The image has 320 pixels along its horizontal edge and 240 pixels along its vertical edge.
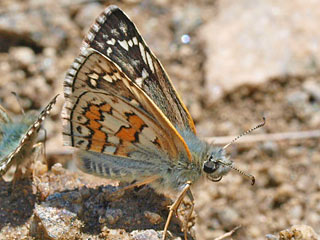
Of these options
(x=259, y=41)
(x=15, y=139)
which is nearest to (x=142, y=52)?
(x=15, y=139)

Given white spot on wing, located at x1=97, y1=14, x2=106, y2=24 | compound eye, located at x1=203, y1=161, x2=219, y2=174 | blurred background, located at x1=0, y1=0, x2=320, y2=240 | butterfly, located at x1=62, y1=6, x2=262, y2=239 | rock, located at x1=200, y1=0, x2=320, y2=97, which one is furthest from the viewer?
Answer: rock, located at x1=200, y1=0, x2=320, y2=97

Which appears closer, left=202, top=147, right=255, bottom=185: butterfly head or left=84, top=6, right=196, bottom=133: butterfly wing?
left=202, top=147, right=255, bottom=185: butterfly head

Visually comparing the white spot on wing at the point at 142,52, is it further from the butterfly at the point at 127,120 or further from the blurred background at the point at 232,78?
the blurred background at the point at 232,78

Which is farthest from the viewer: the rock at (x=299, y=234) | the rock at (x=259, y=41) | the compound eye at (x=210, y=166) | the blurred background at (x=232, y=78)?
the rock at (x=259, y=41)

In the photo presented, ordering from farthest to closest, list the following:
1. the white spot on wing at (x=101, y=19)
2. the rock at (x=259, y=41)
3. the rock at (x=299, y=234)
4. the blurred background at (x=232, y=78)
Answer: the rock at (x=259, y=41), the blurred background at (x=232, y=78), the white spot on wing at (x=101, y=19), the rock at (x=299, y=234)

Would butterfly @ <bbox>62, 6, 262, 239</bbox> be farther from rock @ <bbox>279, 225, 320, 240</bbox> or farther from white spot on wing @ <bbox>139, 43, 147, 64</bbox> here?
rock @ <bbox>279, 225, 320, 240</bbox>

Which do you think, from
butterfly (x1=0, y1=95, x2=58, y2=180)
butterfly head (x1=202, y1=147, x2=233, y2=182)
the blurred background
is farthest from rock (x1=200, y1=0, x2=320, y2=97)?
butterfly (x1=0, y1=95, x2=58, y2=180)

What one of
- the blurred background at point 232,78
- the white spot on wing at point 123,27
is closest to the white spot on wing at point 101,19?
the white spot on wing at point 123,27

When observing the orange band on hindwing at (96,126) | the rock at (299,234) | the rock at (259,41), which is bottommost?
→ the rock at (299,234)
